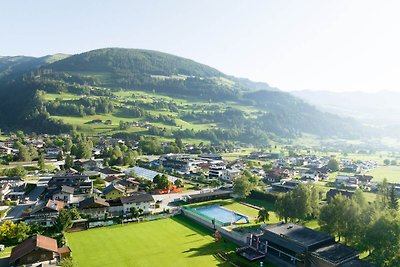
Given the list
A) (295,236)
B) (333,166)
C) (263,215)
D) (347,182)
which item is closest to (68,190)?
(263,215)

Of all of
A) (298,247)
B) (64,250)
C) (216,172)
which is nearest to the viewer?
(64,250)

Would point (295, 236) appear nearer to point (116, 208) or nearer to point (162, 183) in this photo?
point (116, 208)

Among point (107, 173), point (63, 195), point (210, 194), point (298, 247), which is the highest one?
point (298, 247)

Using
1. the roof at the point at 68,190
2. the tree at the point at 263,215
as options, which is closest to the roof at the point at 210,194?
the tree at the point at 263,215

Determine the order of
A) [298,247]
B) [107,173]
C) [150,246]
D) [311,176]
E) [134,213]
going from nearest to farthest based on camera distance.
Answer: [298,247], [150,246], [134,213], [107,173], [311,176]

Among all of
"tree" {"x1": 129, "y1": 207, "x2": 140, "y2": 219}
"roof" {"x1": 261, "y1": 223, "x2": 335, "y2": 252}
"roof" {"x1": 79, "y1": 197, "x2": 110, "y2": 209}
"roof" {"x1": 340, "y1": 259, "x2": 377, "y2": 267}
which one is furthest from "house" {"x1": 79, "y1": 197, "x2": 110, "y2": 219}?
"roof" {"x1": 340, "y1": 259, "x2": 377, "y2": 267}

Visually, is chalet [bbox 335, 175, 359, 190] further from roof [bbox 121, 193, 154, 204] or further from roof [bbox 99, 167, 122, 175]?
roof [bbox 99, 167, 122, 175]

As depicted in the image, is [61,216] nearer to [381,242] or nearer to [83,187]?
[83,187]
